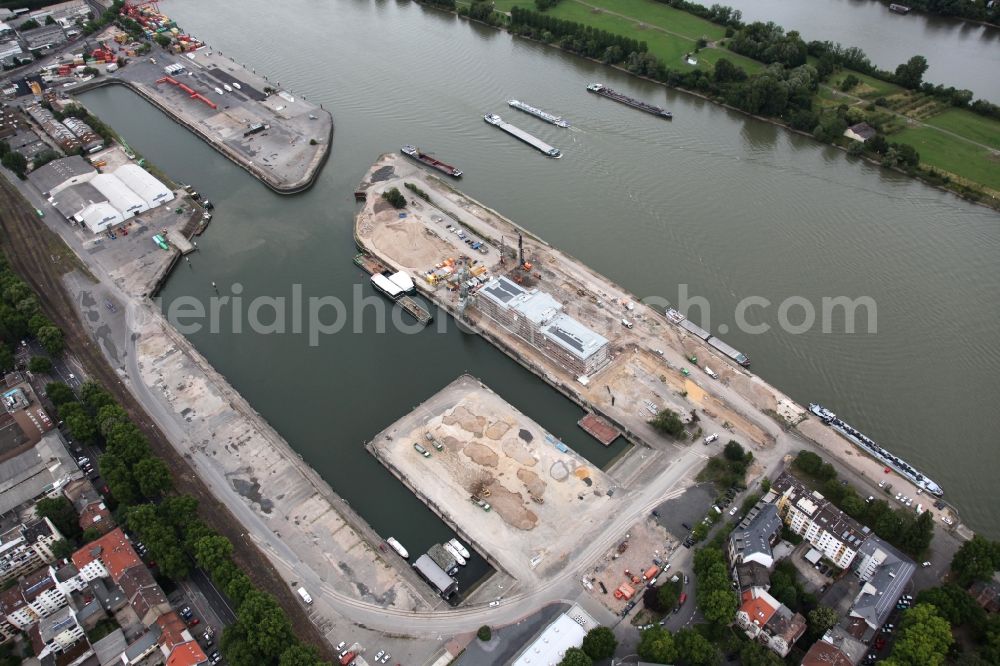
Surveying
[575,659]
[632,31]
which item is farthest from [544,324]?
[632,31]

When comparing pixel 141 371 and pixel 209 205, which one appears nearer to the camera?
pixel 141 371

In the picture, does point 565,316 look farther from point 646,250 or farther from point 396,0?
point 396,0

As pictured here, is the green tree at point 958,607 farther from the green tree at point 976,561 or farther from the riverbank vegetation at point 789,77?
the riverbank vegetation at point 789,77

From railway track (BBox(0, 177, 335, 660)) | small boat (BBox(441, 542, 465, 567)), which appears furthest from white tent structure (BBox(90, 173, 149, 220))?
small boat (BBox(441, 542, 465, 567))

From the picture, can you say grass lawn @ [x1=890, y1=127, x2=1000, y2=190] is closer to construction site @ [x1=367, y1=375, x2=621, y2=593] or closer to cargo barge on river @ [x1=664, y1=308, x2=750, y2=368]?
cargo barge on river @ [x1=664, y1=308, x2=750, y2=368]

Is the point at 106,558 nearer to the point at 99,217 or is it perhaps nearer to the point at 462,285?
the point at 462,285

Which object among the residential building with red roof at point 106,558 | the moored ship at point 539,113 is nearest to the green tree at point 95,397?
the residential building with red roof at point 106,558

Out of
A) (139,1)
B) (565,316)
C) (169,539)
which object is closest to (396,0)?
(139,1)
